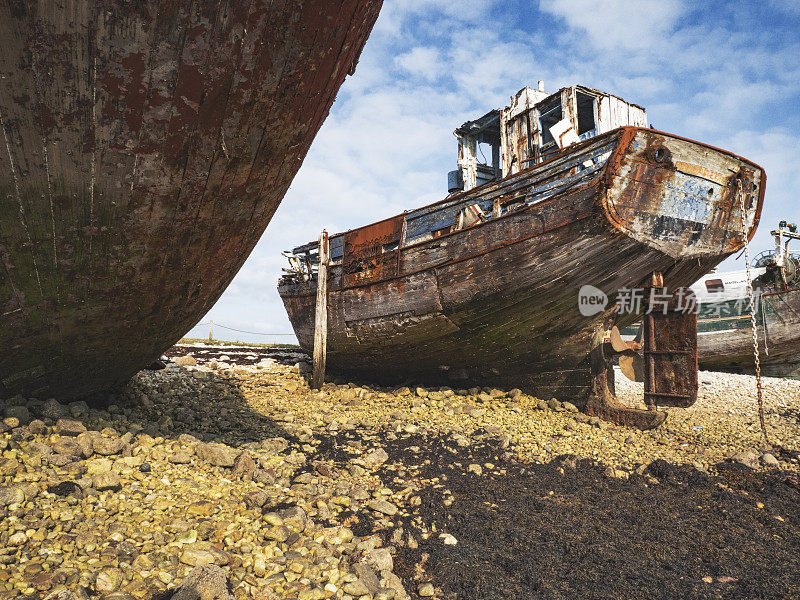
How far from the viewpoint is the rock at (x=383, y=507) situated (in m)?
4.02

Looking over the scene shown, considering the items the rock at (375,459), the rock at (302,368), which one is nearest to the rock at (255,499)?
the rock at (375,459)

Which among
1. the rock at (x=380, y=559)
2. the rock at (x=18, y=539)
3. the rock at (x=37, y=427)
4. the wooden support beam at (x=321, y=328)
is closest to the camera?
the rock at (x=18, y=539)

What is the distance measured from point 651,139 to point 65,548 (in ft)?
24.4

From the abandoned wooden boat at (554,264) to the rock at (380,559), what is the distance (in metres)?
4.90

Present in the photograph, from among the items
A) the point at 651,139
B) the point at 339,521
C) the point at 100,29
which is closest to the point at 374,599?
the point at 339,521

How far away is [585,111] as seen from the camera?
12492 mm

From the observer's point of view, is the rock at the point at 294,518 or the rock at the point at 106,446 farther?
the rock at the point at 106,446

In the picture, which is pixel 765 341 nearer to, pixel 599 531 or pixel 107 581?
pixel 599 531

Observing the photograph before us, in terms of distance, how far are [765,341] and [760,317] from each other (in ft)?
2.49

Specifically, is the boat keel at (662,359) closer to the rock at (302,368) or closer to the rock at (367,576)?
the rock at (367,576)

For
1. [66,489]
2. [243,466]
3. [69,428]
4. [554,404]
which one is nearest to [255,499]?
[243,466]

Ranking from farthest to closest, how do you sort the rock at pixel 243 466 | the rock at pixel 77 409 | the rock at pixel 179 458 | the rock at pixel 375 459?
the rock at pixel 375 459
the rock at pixel 77 409
the rock at pixel 243 466
the rock at pixel 179 458

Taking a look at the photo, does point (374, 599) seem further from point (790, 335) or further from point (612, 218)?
point (790, 335)

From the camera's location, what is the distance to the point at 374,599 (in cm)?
280
